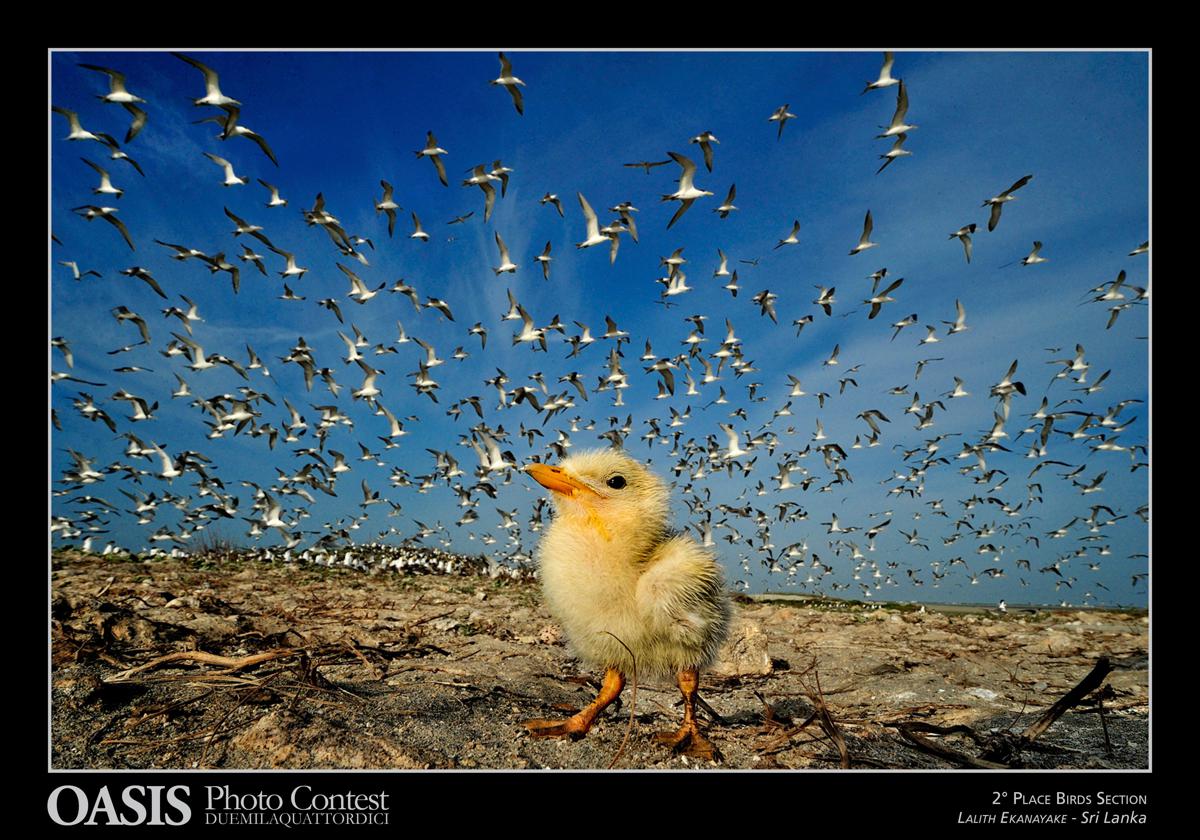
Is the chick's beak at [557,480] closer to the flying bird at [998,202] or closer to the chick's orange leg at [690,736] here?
the chick's orange leg at [690,736]

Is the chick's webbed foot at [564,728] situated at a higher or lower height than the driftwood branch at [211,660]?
lower

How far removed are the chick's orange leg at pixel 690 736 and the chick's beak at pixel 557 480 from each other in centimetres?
80

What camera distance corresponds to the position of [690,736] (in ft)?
6.90

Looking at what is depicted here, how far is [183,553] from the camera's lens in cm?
749

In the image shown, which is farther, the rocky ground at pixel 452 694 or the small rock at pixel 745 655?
the small rock at pixel 745 655

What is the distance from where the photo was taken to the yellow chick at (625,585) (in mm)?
2082

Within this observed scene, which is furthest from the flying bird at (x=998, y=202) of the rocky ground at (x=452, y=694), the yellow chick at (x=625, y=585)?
the yellow chick at (x=625, y=585)

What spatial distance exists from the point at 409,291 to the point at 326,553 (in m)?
5.60

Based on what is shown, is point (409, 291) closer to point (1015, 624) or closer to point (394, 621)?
point (394, 621)

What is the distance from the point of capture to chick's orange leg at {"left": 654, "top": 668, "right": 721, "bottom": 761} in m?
2.08
